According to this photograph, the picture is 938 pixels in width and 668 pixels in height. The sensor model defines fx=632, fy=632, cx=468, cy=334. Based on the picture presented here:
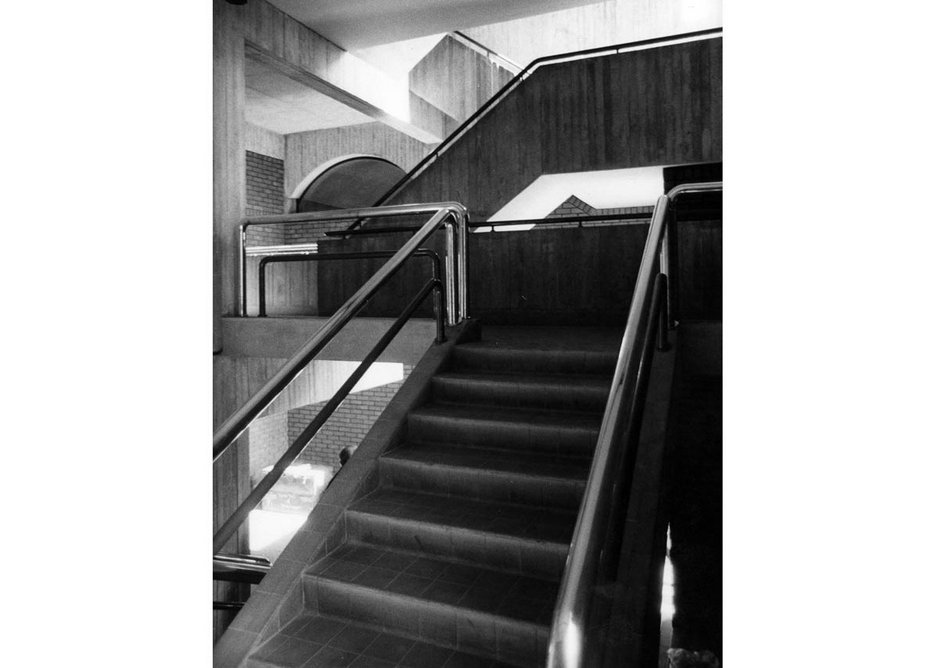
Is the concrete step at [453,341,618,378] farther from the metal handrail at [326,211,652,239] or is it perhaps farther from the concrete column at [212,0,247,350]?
the concrete column at [212,0,247,350]

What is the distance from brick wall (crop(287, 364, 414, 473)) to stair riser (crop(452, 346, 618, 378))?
6.26 m

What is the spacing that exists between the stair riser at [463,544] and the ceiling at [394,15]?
16.3 feet

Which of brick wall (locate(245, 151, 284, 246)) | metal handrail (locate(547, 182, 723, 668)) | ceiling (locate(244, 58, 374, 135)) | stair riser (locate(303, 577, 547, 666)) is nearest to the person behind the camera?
metal handrail (locate(547, 182, 723, 668))

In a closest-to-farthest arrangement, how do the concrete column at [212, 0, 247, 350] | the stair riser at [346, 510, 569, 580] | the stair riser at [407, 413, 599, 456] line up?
1. the stair riser at [346, 510, 569, 580]
2. the stair riser at [407, 413, 599, 456]
3. the concrete column at [212, 0, 247, 350]

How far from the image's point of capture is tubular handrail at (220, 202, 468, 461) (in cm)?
186

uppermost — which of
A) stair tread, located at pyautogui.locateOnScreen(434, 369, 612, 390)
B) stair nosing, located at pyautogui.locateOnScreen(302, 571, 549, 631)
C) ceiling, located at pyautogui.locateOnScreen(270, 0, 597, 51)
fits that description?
ceiling, located at pyautogui.locateOnScreen(270, 0, 597, 51)

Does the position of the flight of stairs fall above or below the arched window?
below

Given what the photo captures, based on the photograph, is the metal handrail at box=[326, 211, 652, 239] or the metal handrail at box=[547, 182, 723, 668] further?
the metal handrail at box=[326, 211, 652, 239]

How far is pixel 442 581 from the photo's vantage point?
212cm

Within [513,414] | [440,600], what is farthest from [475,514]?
[513,414]

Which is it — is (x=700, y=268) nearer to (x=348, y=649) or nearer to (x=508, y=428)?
(x=508, y=428)

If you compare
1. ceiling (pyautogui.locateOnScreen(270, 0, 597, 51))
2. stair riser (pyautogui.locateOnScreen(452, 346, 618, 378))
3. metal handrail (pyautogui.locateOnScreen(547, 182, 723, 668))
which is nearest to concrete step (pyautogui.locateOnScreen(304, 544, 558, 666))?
metal handrail (pyautogui.locateOnScreen(547, 182, 723, 668))

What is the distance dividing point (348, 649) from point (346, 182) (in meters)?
9.11
